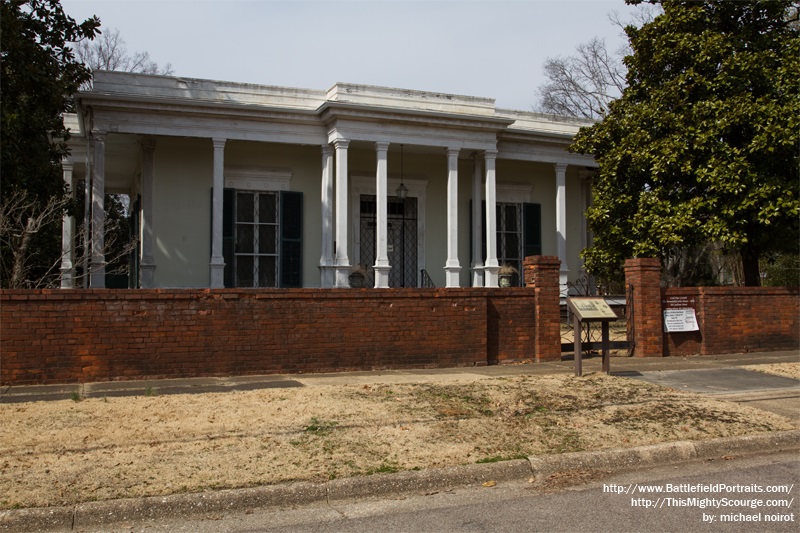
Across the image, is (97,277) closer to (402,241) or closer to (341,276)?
(341,276)

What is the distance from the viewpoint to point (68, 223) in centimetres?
1870

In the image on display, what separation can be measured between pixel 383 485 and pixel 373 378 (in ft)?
16.1

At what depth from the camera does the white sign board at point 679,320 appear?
14.0m

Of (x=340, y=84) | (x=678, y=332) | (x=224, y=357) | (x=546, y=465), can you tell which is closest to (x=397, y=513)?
(x=546, y=465)

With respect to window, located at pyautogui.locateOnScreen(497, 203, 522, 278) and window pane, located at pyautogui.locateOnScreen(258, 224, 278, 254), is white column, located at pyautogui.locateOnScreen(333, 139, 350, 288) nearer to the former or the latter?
window pane, located at pyautogui.locateOnScreen(258, 224, 278, 254)

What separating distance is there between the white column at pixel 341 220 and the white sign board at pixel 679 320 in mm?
7231

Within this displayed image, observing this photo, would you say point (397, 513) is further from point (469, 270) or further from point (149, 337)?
point (469, 270)

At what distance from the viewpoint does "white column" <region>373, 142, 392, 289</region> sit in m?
17.5

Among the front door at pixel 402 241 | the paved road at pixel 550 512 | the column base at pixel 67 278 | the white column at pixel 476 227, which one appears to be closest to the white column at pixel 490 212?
the white column at pixel 476 227

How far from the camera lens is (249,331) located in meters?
11.2

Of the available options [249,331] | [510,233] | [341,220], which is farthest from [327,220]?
[249,331]

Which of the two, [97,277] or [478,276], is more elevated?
[478,276]

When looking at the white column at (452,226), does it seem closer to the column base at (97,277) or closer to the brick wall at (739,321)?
the brick wall at (739,321)

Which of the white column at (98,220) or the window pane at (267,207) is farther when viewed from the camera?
the window pane at (267,207)
